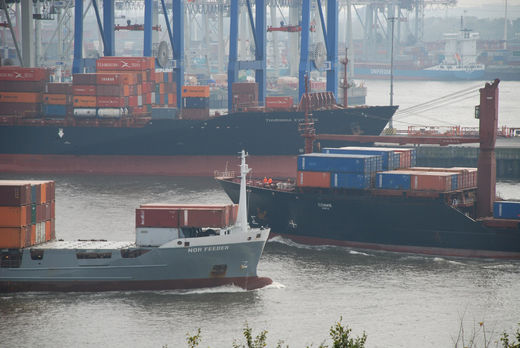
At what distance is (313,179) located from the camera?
4794 centimetres

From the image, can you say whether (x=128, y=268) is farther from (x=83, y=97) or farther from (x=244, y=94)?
(x=244, y=94)

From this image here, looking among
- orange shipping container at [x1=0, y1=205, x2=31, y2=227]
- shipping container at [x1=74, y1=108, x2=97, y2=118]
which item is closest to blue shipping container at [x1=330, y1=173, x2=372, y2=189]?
orange shipping container at [x1=0, y1=205, x2=31, y2=227]

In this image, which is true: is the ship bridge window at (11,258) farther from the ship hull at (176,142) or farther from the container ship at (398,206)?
the ship hull at (176,142)

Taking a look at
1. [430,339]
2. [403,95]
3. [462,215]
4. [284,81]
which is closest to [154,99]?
[462,215]

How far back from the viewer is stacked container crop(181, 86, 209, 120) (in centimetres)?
7138

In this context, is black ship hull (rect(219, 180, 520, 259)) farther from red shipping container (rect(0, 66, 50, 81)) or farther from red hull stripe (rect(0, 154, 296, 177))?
red shipping container (rect(0, 66, 50, 81))

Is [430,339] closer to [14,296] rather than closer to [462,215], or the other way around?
[462,215]

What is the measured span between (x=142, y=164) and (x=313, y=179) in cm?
2587

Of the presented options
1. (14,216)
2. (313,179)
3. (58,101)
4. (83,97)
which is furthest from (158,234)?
(58,101)

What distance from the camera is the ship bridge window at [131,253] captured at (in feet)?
127

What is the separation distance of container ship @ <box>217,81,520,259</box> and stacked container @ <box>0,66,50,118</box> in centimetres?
2854

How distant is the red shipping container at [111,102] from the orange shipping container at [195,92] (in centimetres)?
520

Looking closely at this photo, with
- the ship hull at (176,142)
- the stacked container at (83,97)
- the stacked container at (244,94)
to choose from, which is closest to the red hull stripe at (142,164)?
the ship hull at (176,142)

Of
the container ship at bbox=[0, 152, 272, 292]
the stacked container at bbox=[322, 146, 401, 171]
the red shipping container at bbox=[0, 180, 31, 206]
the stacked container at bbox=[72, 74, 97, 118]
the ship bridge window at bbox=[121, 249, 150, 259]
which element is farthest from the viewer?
the stacked container at bbox=[72, 74, 97, 118]
